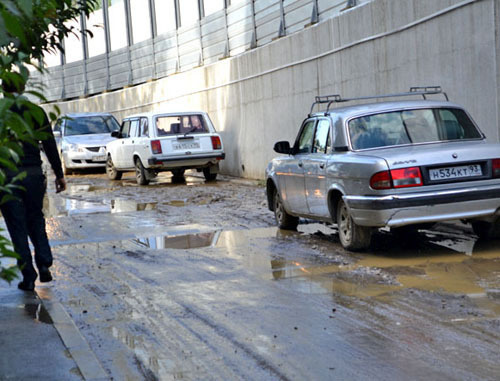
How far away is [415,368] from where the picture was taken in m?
5.12

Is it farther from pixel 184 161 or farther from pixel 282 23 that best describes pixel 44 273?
pixel 184 161

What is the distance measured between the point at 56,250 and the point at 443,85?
5.91 m

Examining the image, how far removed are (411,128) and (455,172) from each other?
1.06 metres

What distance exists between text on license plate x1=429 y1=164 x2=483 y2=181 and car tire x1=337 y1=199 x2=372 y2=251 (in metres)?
1.02

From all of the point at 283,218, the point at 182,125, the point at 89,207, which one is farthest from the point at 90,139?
the point at 283,218

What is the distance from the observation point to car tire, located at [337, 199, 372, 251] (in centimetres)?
948

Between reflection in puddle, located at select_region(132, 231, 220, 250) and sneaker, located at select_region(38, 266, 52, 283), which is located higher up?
sneaker, located at select_region(38, 266, 52, 283)

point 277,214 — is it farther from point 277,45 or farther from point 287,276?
point 277,45

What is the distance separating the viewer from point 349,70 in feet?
54.3

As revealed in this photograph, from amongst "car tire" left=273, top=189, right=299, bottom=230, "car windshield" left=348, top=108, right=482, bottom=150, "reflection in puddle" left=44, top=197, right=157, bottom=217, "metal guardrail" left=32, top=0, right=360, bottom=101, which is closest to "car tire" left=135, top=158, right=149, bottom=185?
"metal guardrail" left=32, top=0, right=360, bottom=101

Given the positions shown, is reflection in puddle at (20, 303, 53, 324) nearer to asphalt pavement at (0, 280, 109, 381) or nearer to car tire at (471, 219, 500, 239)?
asphalt pavement at (0, 280, 109, 381)

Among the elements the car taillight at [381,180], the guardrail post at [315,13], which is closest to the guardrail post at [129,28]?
the guardrail post at [315,13]

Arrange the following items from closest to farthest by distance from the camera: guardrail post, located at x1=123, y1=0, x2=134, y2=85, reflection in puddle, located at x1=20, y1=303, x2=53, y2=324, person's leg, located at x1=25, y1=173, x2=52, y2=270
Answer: reflection in puddle, located at x1=20, y1=303, x2=53, y2=324, person's leg, located at x1=25, y1=173, x2=52, y2=270, guardrail post, located at x1=123, y1=0, x2=134, y2=85

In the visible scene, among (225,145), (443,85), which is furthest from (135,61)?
(443,85)
